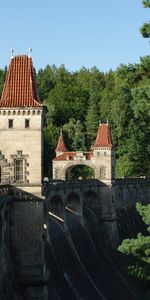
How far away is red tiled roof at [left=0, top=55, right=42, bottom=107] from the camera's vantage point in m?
32.2

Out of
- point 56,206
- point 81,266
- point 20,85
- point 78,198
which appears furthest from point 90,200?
point 20,85

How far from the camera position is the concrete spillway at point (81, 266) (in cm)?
3688

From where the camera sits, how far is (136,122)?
251ft

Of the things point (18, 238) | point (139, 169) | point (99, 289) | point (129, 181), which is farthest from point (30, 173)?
point (139, 169)

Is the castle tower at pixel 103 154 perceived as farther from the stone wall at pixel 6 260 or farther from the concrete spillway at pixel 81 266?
the stone wall at pixel 6 260

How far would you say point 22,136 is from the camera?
3222 centimetres

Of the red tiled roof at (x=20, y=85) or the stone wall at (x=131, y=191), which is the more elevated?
the red tiled roof at (x=20, y=85)

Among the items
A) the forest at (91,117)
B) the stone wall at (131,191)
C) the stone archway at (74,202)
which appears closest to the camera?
the stone archway at (74,202)

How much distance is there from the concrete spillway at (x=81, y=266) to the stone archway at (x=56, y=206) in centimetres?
122

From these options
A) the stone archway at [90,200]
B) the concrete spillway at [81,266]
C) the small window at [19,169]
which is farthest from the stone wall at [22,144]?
the stone archway at [90,200]

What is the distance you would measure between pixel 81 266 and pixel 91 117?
172ft

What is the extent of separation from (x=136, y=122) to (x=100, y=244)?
2883cm

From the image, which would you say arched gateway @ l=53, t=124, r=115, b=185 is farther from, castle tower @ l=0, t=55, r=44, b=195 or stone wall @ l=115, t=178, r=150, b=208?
castle tower @ l=0, t=55, r=44, b=195

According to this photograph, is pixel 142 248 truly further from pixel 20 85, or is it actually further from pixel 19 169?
pixel 20 85
